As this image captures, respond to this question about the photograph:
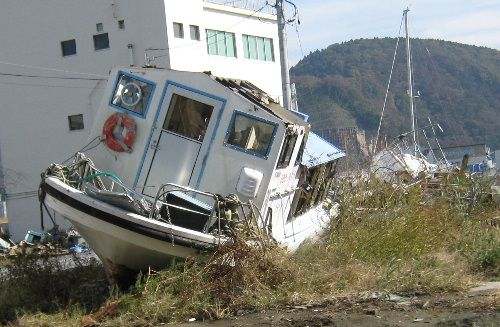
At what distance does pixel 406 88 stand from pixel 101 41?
1368 inches

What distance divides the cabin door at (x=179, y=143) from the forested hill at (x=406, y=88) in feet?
165

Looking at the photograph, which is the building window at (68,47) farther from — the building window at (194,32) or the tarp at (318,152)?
the tarp at (318,152)

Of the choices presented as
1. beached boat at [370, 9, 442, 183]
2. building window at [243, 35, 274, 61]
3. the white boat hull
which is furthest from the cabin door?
building window at [243, 35, 274, 61]

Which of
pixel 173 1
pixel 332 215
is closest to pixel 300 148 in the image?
pixel 332 215

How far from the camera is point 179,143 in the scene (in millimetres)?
11523

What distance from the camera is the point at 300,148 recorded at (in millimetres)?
12688

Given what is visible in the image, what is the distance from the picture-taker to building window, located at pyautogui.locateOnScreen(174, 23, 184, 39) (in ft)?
113

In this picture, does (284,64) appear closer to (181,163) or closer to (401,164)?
(401,164)

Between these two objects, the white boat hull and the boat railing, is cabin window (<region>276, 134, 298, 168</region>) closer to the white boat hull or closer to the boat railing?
the boat railing

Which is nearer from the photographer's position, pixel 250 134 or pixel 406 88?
pixel 250 134

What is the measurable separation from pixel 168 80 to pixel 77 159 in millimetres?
1691

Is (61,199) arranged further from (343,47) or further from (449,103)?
(343,47)

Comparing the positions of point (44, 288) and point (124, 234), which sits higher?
point (124, 234)

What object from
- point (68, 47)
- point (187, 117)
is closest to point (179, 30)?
point (68, 47)
